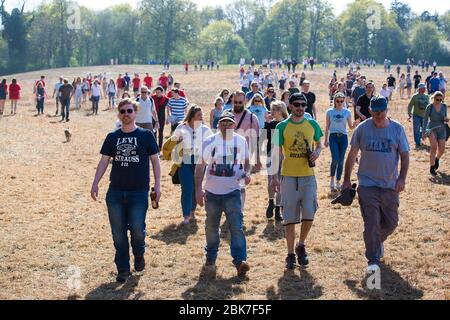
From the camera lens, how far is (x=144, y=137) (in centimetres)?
634

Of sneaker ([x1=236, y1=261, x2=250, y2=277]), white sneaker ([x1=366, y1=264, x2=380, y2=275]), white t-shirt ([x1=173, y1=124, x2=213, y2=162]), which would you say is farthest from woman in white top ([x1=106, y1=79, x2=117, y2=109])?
white sneaker ([x1=366, y1=264, x2=380, y2=275])

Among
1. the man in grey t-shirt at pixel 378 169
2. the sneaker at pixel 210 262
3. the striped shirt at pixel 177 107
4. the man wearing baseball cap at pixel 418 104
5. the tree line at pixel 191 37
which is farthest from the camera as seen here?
the tree line at pixel 191 37

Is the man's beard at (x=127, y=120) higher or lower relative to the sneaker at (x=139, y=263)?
higher

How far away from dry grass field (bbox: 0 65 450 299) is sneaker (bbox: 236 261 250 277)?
0.08 metres

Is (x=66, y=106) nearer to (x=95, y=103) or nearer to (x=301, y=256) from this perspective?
(x=95, y=103)

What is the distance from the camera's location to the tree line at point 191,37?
3337 inches

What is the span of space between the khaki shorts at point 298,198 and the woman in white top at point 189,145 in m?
→ 1.57

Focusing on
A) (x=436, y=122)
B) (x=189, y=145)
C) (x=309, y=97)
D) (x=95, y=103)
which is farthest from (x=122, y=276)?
(x=95, y=103)

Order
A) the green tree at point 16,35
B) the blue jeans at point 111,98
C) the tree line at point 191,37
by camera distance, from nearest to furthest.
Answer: the blue jeans at point 111,98
the green tree at point 16,35
the tree line at point 191,37

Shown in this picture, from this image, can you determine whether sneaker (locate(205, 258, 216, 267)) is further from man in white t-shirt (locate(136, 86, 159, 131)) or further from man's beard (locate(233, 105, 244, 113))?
man in white t-shirt (locate(136, 86, 159, 131))

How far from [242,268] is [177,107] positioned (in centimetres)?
870

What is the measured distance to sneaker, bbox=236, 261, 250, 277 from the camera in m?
6.51

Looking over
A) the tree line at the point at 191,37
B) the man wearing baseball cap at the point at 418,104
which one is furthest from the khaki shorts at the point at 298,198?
the tree line at the point at 191,37

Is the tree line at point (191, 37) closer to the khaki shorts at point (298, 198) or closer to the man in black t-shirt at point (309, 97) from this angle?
the man in black t-shirt at point (309, 97)
